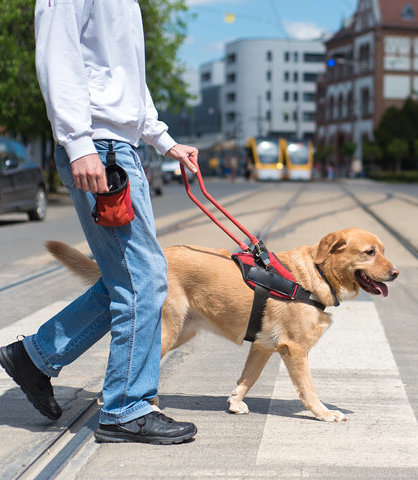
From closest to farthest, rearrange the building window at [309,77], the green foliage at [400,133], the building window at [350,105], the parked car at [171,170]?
1. the parked car at [171,170]
2. the green foliage at [400,133]
3. the building window at [350,105]
4. the building window at [309,77]

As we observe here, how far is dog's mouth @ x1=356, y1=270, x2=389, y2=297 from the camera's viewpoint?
158 inches


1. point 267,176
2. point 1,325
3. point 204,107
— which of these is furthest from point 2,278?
point 204,107

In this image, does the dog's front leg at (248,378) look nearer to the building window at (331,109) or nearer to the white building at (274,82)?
the building window at (331,109)

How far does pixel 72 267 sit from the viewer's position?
13.1 ft

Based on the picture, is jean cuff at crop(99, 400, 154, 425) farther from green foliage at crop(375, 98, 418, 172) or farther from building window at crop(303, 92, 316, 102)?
building window at crop(303, 92, 316, 102)

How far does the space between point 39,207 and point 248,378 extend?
49.6 feet

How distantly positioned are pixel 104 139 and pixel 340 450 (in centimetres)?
154

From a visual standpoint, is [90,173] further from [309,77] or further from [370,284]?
[309,77]

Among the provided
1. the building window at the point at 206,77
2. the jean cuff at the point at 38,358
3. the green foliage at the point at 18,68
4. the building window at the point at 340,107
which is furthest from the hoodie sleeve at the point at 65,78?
the building window at the point at 206,77

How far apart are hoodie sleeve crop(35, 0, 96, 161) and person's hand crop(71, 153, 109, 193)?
0.09 ft

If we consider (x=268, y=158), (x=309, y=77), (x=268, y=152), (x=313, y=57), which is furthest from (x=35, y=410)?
(x=313, y=57)

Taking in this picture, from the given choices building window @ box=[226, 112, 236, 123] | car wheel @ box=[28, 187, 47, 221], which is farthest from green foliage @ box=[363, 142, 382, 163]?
car wheel @ box=[28, 187, 47, 221]

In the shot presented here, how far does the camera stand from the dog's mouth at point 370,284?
4023 millimetres

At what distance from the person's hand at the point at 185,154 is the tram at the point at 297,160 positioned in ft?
182
